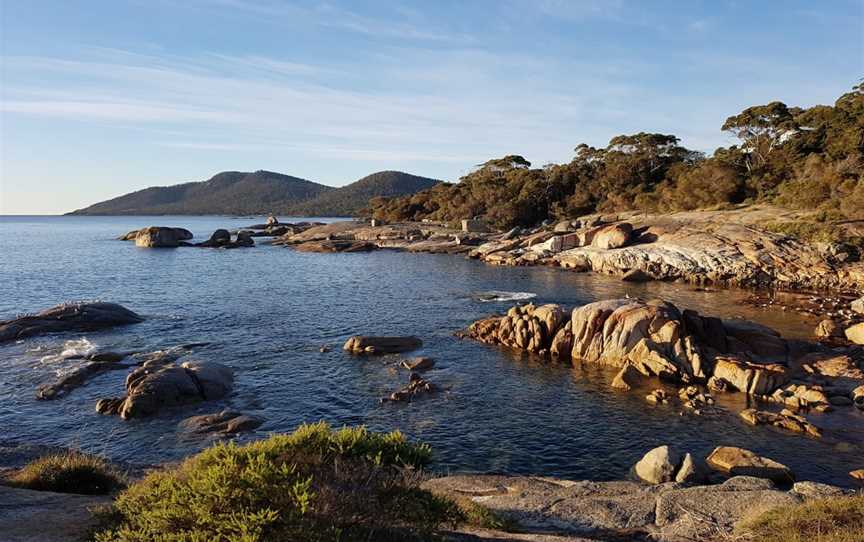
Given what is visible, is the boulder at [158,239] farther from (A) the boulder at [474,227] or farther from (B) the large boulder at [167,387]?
(B) the large boulder at [167,387]

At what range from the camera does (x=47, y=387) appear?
31.6 meters

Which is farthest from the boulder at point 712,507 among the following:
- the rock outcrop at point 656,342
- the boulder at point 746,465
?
the rock outcrop at point 656,342

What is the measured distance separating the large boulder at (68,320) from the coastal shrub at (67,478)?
31.1m

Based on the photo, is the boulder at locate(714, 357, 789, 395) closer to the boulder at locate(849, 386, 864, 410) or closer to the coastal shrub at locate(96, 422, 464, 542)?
the boulder at locate(849, 386, 864, 410)

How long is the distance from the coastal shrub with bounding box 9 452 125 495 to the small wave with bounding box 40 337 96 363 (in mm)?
22740

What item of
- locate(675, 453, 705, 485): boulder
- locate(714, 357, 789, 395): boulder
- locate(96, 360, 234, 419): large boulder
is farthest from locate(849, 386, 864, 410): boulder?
locate(96, 360, 234, 419): large boulder

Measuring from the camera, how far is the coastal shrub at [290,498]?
995 cm

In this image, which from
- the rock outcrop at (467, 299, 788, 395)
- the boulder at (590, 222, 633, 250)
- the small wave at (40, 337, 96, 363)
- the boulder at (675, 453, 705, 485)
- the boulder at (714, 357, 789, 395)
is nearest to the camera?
the boulder at (675, 453, 705, 485)

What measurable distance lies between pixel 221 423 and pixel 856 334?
4190cm

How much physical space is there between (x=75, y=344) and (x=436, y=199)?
12841 centimetres

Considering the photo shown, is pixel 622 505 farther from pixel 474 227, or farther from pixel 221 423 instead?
pixel 474 227

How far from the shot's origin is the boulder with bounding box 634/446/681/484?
21.0 meters

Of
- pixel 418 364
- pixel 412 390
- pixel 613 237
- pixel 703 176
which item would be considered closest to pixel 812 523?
pixel 412 390

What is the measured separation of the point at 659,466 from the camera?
69.6ft
